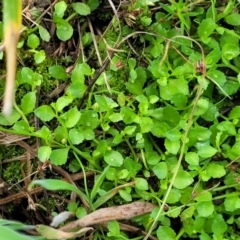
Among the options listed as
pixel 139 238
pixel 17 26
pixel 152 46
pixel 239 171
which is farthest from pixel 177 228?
pixel 17 26

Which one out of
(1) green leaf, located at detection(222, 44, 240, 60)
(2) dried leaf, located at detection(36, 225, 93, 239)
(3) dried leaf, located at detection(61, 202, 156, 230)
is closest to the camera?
(2) dried leaf, located at detection(36, 225, 93, 239)

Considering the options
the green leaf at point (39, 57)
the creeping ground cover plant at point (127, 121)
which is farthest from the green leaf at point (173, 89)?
the green leaf at point (39, 57)

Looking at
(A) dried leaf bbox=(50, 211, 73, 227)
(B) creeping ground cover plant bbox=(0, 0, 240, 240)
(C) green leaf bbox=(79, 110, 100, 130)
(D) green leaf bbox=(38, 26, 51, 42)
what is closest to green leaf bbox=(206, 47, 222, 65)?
(B) creeping ground cover plant bbox=(0, 0, 240, 240)

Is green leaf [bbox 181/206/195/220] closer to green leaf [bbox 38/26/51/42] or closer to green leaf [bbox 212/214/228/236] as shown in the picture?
green leaf [bbox 212/214/228/236]

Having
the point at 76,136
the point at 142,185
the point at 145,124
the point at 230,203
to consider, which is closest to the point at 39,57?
the point at 76,136

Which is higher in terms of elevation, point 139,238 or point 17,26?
point 17,26

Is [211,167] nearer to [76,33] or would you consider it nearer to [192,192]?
[192,192]

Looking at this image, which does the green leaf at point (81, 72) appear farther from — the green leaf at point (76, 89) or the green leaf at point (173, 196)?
the green leaf at point (173, 196)
